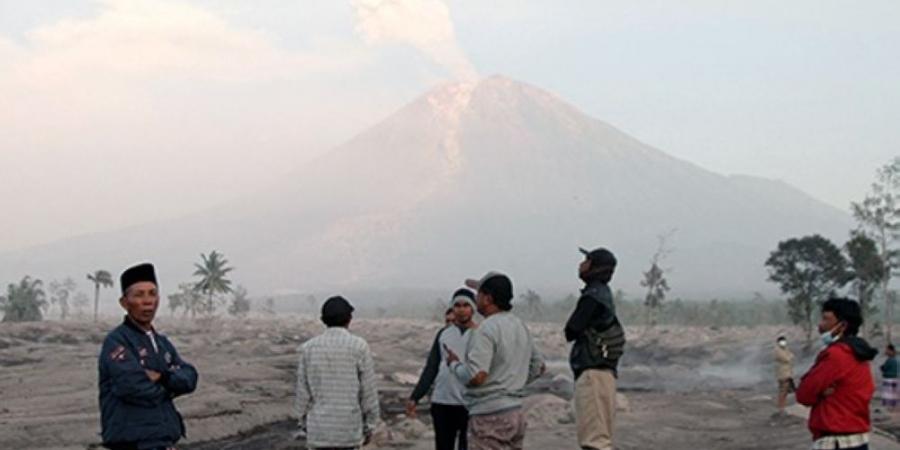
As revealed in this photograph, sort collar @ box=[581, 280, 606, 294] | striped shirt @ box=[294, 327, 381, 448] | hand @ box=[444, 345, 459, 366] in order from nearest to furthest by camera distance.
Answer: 1. striped shirt @ box=[294, 327, 381, 448]
2. hand @ box=[444, 345, 459, 366]
3. collar @ box=[581, 280, 606, 294]

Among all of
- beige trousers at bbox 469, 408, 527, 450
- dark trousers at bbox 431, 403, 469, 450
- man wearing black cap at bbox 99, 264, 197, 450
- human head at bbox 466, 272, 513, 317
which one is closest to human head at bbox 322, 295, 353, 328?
human head at bbox 466, 272, 513, 317

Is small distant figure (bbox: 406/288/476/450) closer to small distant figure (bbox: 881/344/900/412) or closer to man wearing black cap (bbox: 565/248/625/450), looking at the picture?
man wearing black cap (bbox: 565/248/625/450)

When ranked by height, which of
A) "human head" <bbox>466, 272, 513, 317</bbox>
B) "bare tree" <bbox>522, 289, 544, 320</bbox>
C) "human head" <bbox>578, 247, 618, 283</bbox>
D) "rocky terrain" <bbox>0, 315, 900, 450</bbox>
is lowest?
"rocky terrain" <bbox>0, 315, 900, 450</bbox>

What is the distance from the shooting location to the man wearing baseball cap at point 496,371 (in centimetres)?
684

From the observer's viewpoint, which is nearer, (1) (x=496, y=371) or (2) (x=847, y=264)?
(1) (x=496, y=371)

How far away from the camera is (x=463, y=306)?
7895 mm

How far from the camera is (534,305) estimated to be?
114125 mm

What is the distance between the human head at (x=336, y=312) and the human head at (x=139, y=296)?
60.5 inches

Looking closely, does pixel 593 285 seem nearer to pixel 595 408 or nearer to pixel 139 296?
pixel 595 408

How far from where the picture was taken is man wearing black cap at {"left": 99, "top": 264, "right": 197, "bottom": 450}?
5.31m

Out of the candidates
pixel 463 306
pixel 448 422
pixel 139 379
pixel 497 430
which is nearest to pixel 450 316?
pixel 463 306

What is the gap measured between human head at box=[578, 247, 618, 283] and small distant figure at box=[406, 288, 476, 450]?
91 cm

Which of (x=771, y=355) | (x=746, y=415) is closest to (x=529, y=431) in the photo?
(x=746, y=415)

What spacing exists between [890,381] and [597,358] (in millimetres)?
13779
